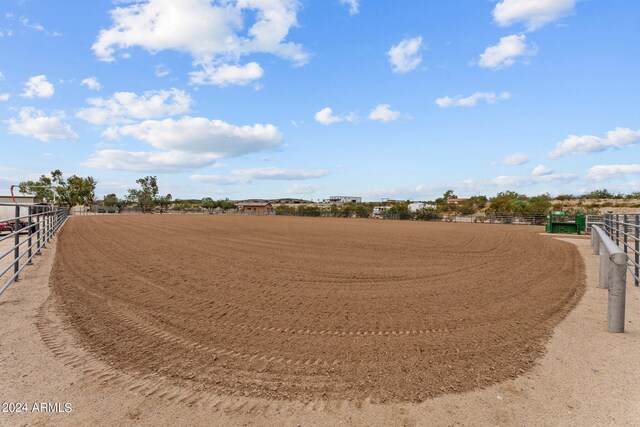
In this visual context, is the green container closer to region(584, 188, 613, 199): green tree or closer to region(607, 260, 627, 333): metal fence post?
region(607, 260, 627, 333): metal fence post

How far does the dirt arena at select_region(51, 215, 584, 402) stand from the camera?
3939 mm

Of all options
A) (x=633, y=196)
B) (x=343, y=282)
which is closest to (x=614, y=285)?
(x=343, y=282)

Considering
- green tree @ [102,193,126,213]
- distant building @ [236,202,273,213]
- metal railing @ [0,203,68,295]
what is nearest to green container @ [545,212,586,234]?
metal railing @ [0,203,68,295]

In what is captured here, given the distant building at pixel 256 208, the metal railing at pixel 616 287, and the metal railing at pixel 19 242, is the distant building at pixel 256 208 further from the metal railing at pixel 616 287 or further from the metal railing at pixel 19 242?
the metal railing at pixel 616 287

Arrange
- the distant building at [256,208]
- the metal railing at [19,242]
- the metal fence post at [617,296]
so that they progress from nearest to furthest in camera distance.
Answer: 1. the metal fence post at [617,296]
2. the metal railing at [19,242]
3. the distant building at [256,208]

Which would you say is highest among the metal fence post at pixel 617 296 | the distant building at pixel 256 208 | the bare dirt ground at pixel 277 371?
the distant building at pixel 256 208

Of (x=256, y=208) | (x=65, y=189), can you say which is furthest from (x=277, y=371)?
(x=256, y=208)

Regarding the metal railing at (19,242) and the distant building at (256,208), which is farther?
the distant building at (256,208)

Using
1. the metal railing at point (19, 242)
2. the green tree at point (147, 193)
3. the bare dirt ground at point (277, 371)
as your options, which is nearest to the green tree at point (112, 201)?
the green tree at point (147, 193)

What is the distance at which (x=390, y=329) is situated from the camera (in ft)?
17.8

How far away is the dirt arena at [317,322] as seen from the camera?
394cm

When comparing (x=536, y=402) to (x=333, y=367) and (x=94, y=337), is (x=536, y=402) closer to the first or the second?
(x=333, y=367)

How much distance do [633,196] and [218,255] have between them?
338ft

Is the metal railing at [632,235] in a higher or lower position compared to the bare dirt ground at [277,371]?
higher
